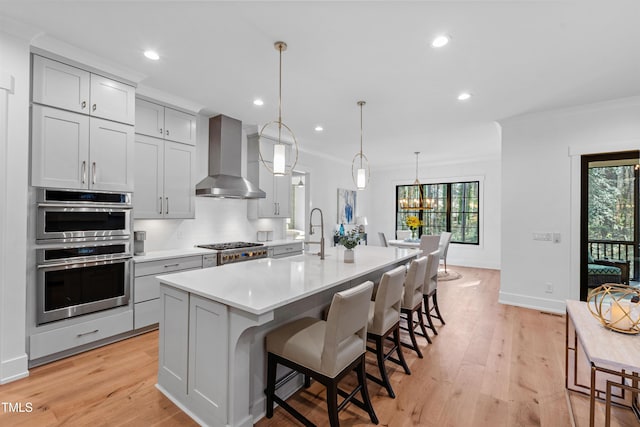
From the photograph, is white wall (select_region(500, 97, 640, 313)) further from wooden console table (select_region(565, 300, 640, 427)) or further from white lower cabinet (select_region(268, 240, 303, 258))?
white lower cabinet (select_region(268, 240, 303, 258))

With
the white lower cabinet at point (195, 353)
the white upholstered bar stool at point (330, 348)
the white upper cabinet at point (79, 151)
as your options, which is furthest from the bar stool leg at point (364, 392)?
the white upper cabinet at point (79, 151)

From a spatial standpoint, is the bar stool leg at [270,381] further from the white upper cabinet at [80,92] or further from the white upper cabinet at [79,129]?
the white upper cabinet at [80,92]

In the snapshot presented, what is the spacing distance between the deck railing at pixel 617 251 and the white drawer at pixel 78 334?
574 centimetres

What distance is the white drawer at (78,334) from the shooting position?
2.50m

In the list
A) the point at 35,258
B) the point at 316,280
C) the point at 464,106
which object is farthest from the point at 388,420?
the point at 464,106

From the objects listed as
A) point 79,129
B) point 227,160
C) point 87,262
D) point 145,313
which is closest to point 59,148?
point 79,129

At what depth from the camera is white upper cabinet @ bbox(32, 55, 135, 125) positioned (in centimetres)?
252

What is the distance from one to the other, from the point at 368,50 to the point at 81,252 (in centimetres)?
322

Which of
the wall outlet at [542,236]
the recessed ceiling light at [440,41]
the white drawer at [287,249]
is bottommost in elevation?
the white drawer at [287,249]

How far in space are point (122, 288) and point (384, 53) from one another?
3.46m

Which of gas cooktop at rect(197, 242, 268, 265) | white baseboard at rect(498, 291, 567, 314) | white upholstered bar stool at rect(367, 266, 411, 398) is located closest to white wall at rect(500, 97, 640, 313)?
white baseboard at rect(498, 291, 567, 314)

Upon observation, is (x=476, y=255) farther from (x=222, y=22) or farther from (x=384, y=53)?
(x=222, y=22)

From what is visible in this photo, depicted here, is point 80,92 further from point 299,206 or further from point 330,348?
point 299,206

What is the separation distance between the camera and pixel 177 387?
2045 millimetres
